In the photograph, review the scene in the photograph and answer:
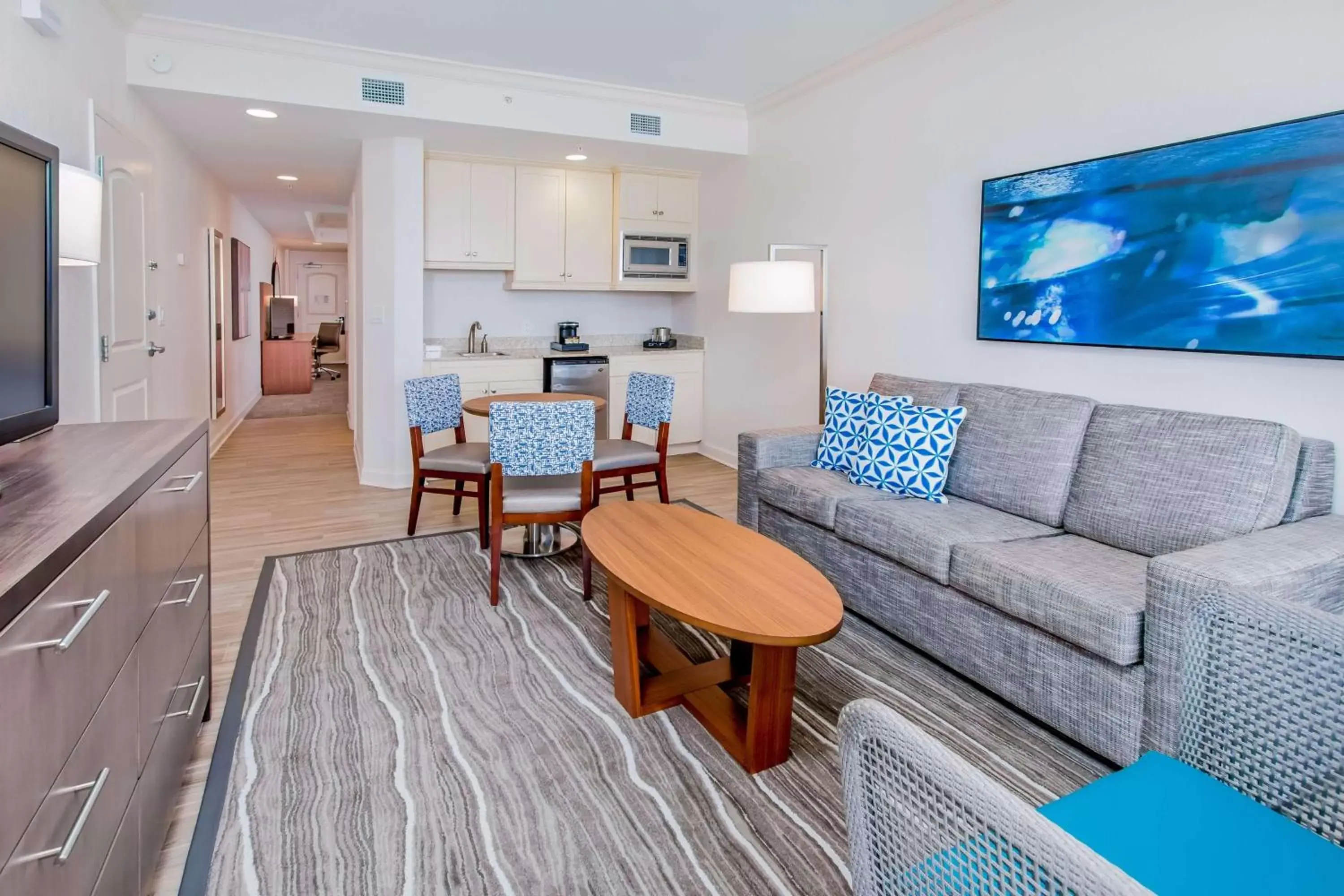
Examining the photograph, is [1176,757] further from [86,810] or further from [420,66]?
[420,66]

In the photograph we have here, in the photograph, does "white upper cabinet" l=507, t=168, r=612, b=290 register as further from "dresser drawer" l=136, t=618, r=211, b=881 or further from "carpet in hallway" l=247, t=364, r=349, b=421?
"dresser drawer" l=136, t=618, r=211, b=881

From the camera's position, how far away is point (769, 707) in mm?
2084

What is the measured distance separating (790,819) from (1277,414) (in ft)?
6.80

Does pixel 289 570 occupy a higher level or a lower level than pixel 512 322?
lower

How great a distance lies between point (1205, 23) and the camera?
267 centimetres

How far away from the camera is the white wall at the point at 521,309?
5.98m

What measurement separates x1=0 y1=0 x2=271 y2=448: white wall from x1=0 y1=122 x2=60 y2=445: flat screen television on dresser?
1.18 m

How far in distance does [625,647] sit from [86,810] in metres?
1.43

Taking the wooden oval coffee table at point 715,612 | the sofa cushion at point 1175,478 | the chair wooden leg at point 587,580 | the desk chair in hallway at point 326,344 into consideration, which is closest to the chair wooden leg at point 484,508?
the chair wooden leg at point 587,580

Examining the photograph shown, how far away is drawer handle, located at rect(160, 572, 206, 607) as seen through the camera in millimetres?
1731

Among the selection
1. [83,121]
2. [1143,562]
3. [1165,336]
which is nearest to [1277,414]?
[1165,336]

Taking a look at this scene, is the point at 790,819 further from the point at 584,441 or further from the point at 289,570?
the point at 289,570

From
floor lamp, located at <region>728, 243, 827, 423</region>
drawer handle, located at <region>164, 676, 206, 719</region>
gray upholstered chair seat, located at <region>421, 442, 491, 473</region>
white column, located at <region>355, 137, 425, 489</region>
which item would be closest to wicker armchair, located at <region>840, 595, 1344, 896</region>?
drawer handle, located at <region>164, 676, 206, 719</region>

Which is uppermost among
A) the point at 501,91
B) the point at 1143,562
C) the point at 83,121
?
the point at 501,91
